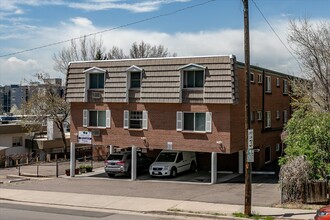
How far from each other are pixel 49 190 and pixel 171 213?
1040cm

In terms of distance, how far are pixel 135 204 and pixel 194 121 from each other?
968 centimetres

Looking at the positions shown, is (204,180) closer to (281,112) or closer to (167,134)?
(167,134)

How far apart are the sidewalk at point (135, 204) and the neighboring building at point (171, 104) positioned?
25.6 feet

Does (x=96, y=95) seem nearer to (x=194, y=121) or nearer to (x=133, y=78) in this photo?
(x=133, y=78)

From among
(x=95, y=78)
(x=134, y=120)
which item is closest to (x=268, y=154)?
(x=134, y=120)

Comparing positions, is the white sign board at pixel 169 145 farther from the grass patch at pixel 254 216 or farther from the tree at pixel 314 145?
the grass patch at pixel 254 216

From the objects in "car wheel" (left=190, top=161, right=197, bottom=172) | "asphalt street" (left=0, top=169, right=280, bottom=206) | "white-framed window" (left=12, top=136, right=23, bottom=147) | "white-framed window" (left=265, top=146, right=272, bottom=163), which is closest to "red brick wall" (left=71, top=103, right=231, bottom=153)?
"asphalt street" (left=0, top=169, right=280, bottom=206)

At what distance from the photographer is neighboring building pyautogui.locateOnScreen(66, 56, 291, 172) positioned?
28469mm

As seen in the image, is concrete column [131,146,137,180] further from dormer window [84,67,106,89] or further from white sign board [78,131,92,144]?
dormer window [84,67,106,89]

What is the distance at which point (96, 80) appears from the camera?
107 ft

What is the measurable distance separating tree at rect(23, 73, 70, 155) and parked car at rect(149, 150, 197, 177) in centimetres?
2134

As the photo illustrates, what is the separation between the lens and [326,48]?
30734 millimetres

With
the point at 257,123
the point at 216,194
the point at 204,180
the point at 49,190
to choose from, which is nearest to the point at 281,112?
the point at 257,123

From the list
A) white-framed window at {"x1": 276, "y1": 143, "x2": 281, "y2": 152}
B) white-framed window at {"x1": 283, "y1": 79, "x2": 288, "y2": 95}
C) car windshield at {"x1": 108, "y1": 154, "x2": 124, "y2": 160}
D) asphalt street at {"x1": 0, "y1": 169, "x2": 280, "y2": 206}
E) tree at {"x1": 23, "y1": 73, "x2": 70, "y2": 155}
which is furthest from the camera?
tree at {"x1": 23, "y1": 73, "x2": 70, "y2": 155}
